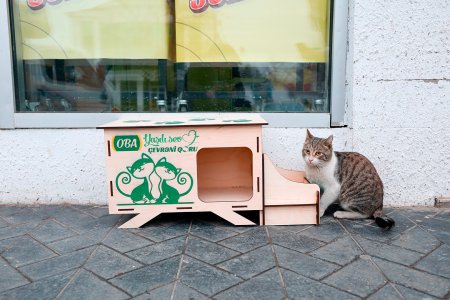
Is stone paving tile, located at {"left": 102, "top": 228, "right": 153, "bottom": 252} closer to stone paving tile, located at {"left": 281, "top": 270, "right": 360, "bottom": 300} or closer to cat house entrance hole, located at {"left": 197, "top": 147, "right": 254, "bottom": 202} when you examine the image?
cat house entrance hole, located at {"left": 197, "top": 147, "right": 254, "bottom": 202}

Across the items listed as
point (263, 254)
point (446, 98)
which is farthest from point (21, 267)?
point (446, 98)

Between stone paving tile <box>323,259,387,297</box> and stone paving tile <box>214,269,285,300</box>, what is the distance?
269mm

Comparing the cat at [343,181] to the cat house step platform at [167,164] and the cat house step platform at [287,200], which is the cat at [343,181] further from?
the cat house step platform at [167,164]

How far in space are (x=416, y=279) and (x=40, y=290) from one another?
1941 mm

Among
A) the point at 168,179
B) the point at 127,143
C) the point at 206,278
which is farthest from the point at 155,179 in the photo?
the point at 206,278

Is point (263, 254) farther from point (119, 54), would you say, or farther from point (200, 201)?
point (119, 54)

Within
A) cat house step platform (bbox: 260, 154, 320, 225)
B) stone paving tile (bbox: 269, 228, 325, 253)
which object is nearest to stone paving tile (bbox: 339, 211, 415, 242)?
cat house step platform (bbox: 260, 154, 320, 225)

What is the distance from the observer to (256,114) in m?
3.45

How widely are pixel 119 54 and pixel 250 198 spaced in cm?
177

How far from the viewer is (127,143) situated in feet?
9.07

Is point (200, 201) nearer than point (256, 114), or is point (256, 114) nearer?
point (200, 201)

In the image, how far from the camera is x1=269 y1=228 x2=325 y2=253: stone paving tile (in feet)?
8.20

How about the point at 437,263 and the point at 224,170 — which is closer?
the point at 437,263

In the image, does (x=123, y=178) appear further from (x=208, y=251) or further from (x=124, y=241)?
(x=208, y=251)
